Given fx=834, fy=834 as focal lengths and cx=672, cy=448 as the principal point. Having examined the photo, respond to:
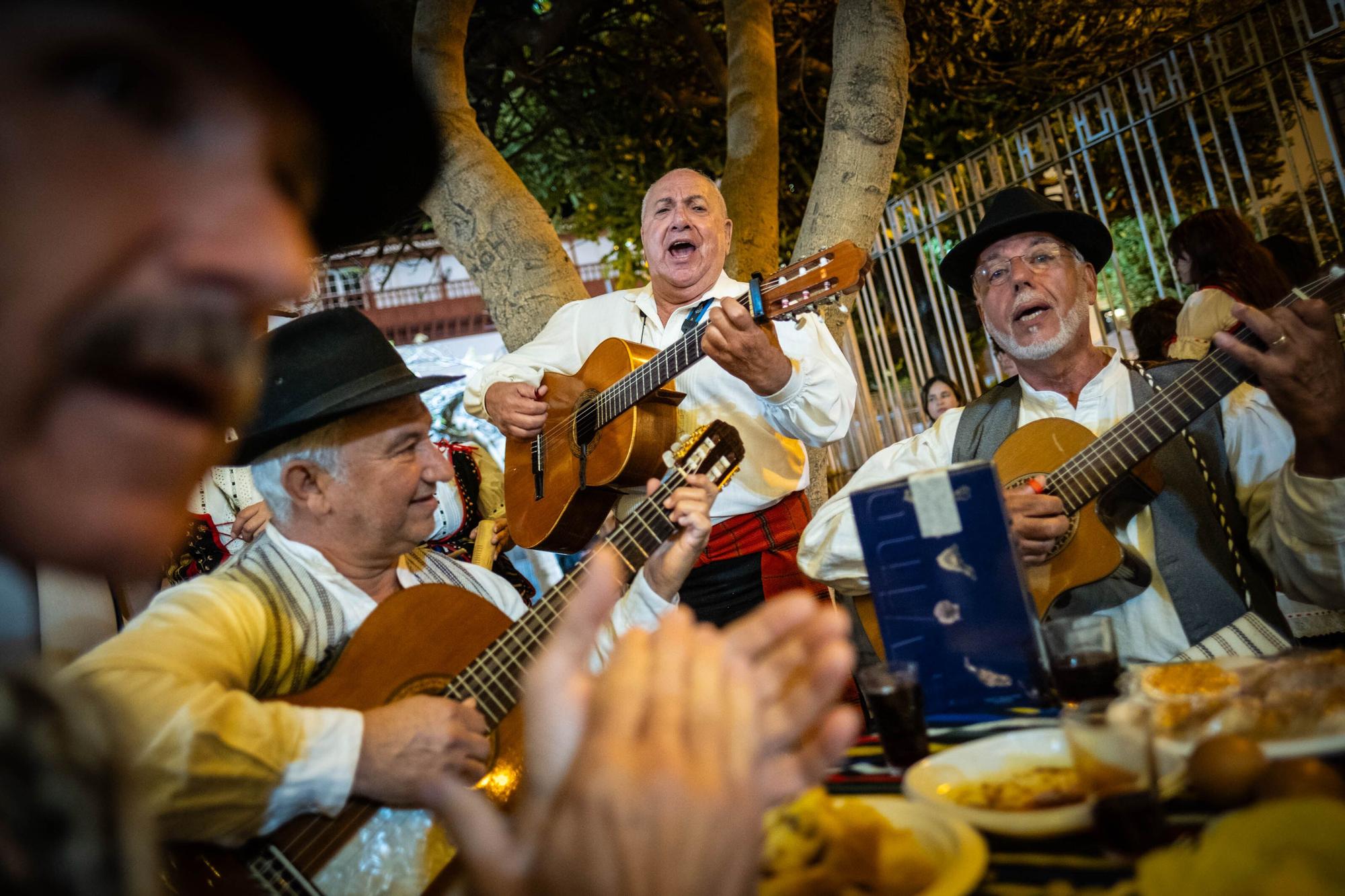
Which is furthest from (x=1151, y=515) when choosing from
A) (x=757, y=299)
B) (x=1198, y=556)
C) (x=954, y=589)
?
(x=757, y=299)

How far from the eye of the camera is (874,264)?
750 cm

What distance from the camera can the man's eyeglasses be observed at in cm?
316

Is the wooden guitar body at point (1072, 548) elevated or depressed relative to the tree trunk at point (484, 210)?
depressed

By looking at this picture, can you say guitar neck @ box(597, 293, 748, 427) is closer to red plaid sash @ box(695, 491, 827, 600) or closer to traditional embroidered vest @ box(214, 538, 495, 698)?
red plaid sash @ box(695, 491, 827, 600)

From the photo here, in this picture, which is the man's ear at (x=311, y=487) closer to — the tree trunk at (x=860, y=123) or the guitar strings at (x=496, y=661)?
the guitar strings at (x=496, y=661)

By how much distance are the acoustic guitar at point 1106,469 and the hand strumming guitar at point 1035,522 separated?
0.09 metres

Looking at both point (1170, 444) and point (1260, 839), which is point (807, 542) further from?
point (1260, 839)

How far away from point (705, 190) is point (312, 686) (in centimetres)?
290

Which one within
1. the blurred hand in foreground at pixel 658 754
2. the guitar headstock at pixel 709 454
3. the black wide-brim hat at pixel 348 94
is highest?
the black wide-brim hat at pixel 348 94

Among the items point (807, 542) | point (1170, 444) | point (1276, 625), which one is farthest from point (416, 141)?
point (1276, 625)

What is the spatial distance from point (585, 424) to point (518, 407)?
381mm

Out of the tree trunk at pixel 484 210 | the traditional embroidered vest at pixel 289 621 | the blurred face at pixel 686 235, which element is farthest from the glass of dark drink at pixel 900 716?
the tree trunk at pixel 484 210

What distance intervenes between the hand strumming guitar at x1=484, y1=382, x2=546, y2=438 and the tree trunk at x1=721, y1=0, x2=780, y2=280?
172 cm

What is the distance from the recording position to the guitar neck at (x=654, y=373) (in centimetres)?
332
